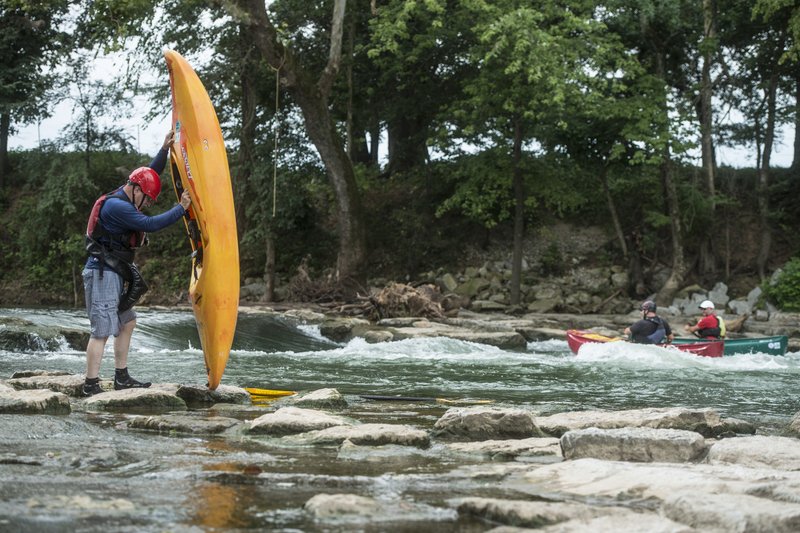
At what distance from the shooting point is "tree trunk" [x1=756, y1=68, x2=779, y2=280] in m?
23.9

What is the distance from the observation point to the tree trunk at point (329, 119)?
19.8m

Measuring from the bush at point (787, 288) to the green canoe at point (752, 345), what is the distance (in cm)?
716

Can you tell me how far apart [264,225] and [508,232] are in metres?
6.76

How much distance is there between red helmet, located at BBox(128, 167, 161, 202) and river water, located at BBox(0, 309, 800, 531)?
1708mm

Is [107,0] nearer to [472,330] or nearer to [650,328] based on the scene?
[472,330]

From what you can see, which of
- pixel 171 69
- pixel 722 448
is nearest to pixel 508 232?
pixel 171 69

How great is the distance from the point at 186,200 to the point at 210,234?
0.32 meters

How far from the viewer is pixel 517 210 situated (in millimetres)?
22531

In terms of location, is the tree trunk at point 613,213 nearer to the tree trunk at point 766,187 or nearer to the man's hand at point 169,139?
the tree trunk at point 766,187

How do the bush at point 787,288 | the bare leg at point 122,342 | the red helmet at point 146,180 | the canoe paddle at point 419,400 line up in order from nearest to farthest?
the red helmet at point 146,180, the bare leg at point 122,342, the canoe paddle at point 419,400, the bush at point 787,288

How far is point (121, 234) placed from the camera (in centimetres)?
691

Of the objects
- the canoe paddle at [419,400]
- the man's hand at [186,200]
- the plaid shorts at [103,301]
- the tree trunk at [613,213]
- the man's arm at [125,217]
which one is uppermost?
the tree trunk at [613,213]

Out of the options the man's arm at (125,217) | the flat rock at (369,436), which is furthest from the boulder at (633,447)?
the man's arm at (125,217)

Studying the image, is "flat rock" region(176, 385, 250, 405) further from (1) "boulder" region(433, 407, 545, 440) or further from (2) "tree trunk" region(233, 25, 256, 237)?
(2) "tree trunk" region(233, 25, 256, 237)
